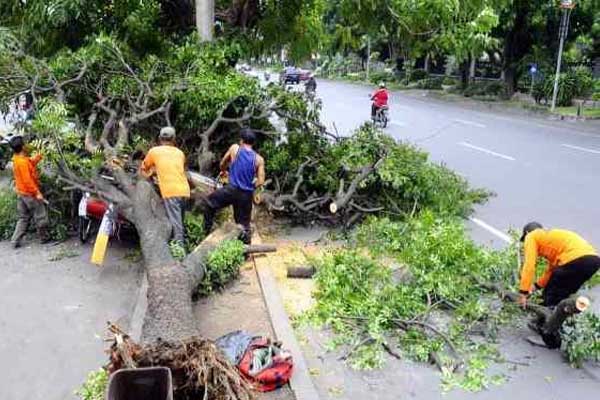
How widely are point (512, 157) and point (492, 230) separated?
676 cm

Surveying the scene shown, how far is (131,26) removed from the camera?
37.3ft

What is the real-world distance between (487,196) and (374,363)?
6.59 m

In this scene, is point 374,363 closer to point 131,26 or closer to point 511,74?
point 131,26

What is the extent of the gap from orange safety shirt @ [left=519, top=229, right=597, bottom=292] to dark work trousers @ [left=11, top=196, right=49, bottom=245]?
21.8ft

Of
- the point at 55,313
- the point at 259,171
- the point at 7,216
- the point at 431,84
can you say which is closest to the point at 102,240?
the point at 55,313

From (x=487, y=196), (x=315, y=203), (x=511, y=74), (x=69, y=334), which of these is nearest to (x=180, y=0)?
(x=315, y=203)

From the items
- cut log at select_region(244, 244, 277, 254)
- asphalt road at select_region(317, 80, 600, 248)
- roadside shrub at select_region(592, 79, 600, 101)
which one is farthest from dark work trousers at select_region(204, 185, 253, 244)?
roadside shrub at select_region(592, 79, 600, 101)

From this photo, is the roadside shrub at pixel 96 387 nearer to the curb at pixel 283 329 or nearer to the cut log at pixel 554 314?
the curb at pixel 283 329

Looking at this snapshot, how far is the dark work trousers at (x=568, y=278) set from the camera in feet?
17.9

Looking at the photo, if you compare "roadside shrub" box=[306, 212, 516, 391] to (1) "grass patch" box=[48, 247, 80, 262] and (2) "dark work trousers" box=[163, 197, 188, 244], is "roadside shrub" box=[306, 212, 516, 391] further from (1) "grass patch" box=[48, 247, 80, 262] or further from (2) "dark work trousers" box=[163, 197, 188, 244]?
(1) "grass patch" box=[48, 247, 80, 262]

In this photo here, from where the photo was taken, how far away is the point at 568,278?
18.2ft

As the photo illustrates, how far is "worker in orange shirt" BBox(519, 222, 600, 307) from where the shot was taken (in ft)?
17.9

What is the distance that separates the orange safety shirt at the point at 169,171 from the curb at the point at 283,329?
1277 millimetres

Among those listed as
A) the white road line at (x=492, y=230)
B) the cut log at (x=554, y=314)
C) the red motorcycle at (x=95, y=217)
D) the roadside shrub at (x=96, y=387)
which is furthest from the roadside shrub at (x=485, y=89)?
the roadside shrub at (x=96, y=387)
